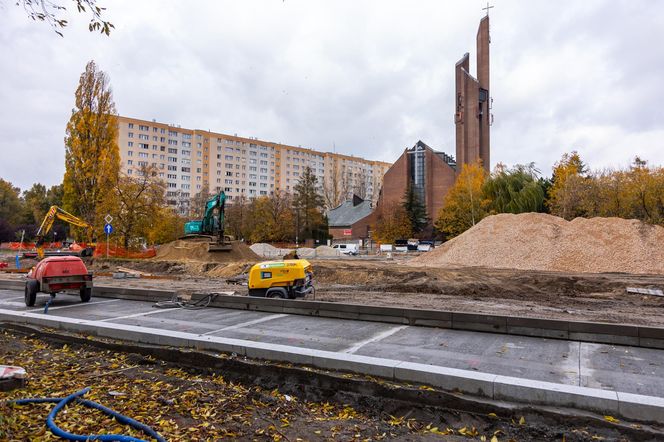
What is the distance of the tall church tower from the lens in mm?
68062

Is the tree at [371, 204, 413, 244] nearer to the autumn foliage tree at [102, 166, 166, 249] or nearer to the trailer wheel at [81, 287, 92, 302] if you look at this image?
the autumn foliage tree at [102, 166, 166, 249]

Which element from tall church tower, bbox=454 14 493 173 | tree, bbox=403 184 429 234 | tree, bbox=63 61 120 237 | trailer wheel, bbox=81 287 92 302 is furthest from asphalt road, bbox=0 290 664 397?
tall church tower, bbox=454 14 493 173

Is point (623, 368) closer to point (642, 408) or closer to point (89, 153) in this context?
point (642, 408)

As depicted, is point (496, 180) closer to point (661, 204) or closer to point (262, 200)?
point (661, 204)

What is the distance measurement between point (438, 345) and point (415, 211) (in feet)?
198

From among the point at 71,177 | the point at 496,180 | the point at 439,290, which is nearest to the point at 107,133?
the point at 71,177

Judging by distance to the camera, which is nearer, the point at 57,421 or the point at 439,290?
the point at 57,421

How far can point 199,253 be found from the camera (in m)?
29.7

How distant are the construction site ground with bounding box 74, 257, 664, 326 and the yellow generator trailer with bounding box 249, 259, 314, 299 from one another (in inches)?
87.6

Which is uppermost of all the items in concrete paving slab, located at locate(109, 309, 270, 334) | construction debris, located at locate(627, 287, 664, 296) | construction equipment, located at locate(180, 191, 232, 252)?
construction equipment, located at locate(180, 191, 232, 252)

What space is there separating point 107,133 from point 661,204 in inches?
1719

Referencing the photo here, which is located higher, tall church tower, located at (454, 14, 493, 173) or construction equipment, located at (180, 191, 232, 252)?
tall church tower, located at (454, 14, 493, 173)

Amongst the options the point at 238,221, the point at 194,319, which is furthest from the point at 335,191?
the point at 194,319

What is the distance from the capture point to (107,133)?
35.5 metres
